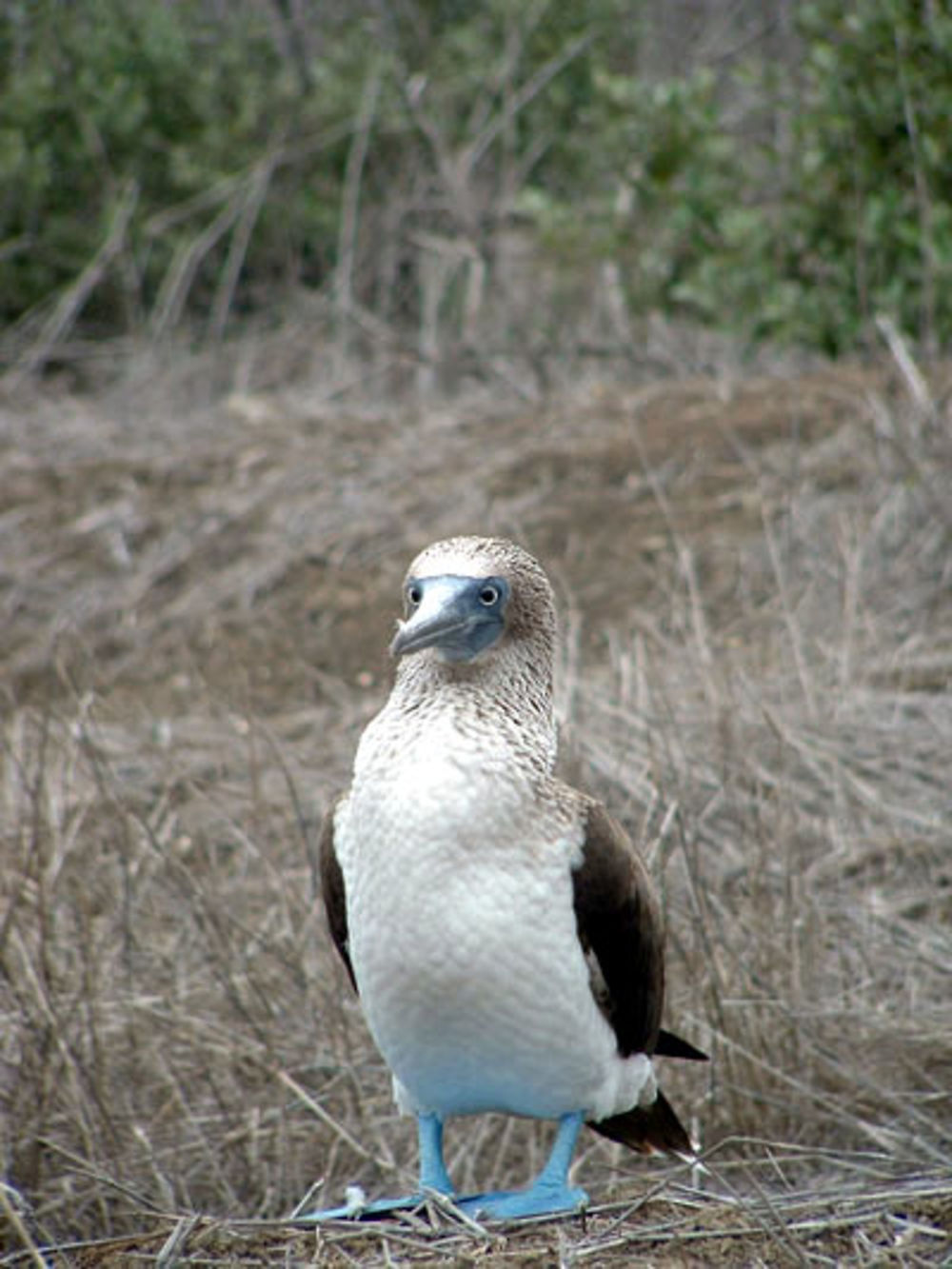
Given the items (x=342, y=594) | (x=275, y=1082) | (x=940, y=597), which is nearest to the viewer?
(x=275, y=1082)

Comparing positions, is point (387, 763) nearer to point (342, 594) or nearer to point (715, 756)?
point (715, 756)

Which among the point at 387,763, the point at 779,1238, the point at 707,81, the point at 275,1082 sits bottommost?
the point at 275,1082

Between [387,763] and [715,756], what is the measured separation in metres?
1.88

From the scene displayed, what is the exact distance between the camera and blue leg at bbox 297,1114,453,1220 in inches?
116

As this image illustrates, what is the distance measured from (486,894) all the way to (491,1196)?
625mm

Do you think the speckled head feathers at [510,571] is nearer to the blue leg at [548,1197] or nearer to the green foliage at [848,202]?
the blue leg at [548,1197]

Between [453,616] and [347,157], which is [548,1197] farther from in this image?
[347,157]

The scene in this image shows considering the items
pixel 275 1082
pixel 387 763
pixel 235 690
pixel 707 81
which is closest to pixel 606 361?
pixel 707 81

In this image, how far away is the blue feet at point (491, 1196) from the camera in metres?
2.97

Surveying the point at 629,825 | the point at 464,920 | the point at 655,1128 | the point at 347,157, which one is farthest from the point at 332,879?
the point at 347,157

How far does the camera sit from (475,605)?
2.96 m

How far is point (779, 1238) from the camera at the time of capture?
264cm

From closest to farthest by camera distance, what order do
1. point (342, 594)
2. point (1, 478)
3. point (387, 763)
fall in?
1. point (387, 763)
2. point (342, 594)
3. point (1, 478)

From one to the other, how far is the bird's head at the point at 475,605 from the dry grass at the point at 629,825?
2.54 ft
